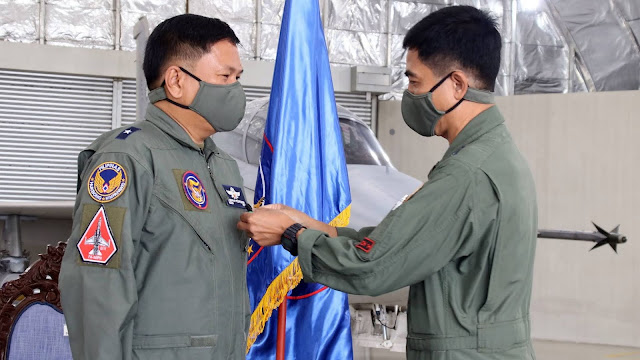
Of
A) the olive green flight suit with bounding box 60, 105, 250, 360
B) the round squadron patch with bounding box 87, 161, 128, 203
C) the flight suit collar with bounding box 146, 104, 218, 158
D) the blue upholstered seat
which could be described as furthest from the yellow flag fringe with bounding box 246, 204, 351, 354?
the round squadron patch with bounding box 87, 161, 128, 203

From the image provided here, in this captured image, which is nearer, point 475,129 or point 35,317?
point 475,129

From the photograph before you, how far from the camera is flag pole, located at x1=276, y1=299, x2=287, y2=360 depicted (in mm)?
3338

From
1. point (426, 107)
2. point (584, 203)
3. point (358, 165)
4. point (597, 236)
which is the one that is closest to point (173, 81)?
point (426, 107)

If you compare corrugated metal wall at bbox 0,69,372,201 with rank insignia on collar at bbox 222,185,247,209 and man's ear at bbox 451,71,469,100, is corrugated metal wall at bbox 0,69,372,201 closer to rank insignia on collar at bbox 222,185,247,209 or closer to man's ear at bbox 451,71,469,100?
rank insignia on collar at bbox 222,185,247,209

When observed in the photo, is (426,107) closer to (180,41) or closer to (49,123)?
(180,41)

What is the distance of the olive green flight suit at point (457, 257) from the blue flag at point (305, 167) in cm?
160

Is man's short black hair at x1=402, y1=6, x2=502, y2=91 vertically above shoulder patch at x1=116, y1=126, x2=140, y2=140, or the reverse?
man's short black hair at x1=402, y1=6, x2=502, y2=91

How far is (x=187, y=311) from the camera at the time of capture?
69.1 inches

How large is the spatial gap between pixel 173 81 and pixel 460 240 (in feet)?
2.97

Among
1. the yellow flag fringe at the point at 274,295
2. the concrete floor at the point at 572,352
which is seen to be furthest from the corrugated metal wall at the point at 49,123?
the yellow flag fringe at the point at 274,295

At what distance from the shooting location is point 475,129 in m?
1.83

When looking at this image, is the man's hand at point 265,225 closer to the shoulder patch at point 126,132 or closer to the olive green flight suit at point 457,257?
the olive green flight suit at point 457,257

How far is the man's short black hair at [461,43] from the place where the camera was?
71.3 inches

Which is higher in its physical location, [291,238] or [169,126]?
[169,126]
